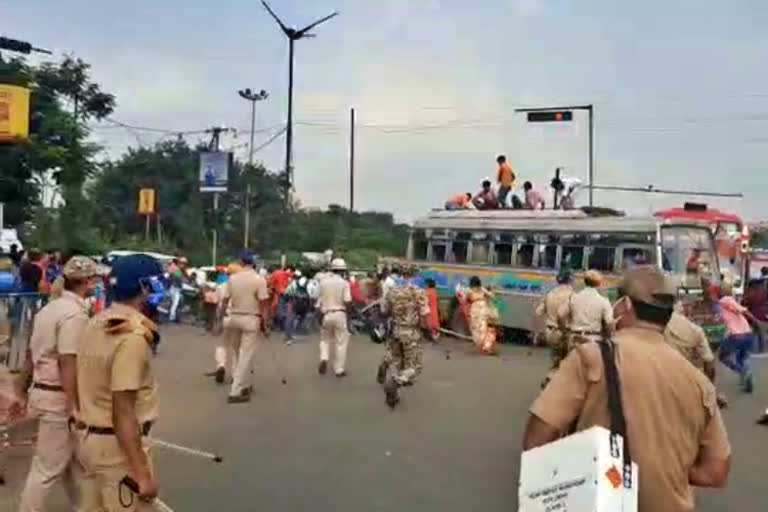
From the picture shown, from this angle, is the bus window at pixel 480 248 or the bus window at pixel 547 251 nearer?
the bus window at pixel 547 251

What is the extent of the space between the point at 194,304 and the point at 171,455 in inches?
702

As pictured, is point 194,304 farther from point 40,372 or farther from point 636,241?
point 40,372

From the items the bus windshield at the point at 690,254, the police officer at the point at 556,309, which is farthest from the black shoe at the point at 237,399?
the bus windshield at the point at 690,254

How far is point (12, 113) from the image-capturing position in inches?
798

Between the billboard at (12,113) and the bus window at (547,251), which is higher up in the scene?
the billboard at (12,113)

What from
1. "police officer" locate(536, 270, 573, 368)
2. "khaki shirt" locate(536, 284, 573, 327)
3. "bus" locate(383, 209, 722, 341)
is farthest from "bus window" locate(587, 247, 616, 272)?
"khaki shirt" locate(536, 284, 573, 327)

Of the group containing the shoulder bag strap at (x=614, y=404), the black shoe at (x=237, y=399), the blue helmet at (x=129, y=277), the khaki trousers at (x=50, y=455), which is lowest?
the black shoe at (x=237, y=399)

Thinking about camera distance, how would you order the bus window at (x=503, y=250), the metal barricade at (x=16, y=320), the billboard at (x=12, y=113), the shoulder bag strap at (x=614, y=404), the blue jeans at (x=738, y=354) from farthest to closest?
the bus window at (x=503, y=250), the billboard at (x=12, y=113), the blue jeans at (x=738, y=354), the metal barricade at (x=16, y=320), the shoulder bag strap at (x=614, y=404)

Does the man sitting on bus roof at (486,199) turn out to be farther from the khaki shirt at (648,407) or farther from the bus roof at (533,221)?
the khaki shirt at (648,407)

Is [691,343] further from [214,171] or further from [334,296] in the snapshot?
[214,171]

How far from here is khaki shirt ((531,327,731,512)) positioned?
370 centimetres

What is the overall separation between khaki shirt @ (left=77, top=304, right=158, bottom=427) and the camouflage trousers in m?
8.29

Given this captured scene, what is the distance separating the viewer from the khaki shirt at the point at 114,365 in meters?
4.73

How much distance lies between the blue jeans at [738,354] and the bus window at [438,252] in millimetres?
10911
